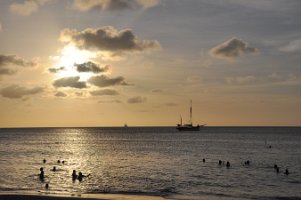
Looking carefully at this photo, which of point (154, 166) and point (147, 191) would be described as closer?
point (147, 191)

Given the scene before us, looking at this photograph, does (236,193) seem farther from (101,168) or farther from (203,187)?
(101,168)

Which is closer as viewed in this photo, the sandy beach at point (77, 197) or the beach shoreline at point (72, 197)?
the sandy beach at point (77, 197)

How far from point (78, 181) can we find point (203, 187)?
55.5ft

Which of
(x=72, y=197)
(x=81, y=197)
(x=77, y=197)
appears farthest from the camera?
(x=81, y=197)

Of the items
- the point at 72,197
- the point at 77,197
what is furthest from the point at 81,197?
the point at 72,197

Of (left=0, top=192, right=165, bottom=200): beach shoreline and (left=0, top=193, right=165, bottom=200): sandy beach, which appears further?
(left=0, top=192, right=165, bottom=200): beach shoreline

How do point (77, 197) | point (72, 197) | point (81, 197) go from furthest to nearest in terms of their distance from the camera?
point (81, 197) < point (77, 197) < point (72, 197)

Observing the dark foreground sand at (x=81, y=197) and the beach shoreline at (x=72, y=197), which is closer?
the dark foreground sand at (x=81, y=197)

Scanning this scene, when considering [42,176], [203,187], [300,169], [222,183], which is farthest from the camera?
[300,169]

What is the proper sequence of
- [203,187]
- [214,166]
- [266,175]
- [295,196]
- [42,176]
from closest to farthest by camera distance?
[295,196] < [203,187] < [42,176] < [266,175] < [214,166]

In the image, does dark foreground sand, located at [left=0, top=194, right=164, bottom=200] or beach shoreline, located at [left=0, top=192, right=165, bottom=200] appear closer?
dark foreground sand, located at [left=0, top=194, right=164, bottom=200]

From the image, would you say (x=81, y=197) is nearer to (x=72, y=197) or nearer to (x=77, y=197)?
(x=77, y=197)

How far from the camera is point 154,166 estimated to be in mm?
77312

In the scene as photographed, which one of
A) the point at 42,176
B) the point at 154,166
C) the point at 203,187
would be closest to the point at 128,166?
the point at 154,166
